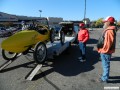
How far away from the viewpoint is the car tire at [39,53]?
741 cm

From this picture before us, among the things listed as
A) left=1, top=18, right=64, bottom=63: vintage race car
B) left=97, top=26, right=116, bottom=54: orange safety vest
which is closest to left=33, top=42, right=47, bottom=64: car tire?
left=1, top=18, right=64, bottom=63: vintage race car

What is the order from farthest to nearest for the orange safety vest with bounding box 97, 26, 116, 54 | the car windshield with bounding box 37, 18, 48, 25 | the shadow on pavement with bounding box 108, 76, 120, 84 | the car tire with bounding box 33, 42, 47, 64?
the car windshield with bounding box 37, 18, 48, 25 → the car tire with bounding box 33, 42, 47, 64 → the shadow on pavement with bounding box 108, 76, 120, 84 → the orange safety vest with bounding box 97, 26, 116, 54

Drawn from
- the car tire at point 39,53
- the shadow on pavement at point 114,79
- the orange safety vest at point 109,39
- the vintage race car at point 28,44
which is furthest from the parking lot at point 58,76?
the orange safety vest at point 109,39

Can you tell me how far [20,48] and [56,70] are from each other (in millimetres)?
1556

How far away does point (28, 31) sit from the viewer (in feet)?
25.5

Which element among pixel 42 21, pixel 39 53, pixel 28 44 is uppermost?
pixel 42 21

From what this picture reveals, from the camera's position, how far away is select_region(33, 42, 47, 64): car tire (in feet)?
24.3

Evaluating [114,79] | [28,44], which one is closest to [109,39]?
[114,79]

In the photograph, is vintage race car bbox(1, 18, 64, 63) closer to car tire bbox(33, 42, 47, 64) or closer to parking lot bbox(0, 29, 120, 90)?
car tire bbox(33, 42, 47, 64)

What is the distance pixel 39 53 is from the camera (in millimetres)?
7695

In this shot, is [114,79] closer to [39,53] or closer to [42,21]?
[39,53]

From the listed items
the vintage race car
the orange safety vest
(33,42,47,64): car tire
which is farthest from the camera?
(33,42,47,64): car tire

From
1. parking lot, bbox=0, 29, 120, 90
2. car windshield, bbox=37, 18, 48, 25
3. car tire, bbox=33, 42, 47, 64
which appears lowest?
parking lot, bbox=0, 29, 120, 90

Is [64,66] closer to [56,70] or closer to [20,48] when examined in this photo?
[56,70]
